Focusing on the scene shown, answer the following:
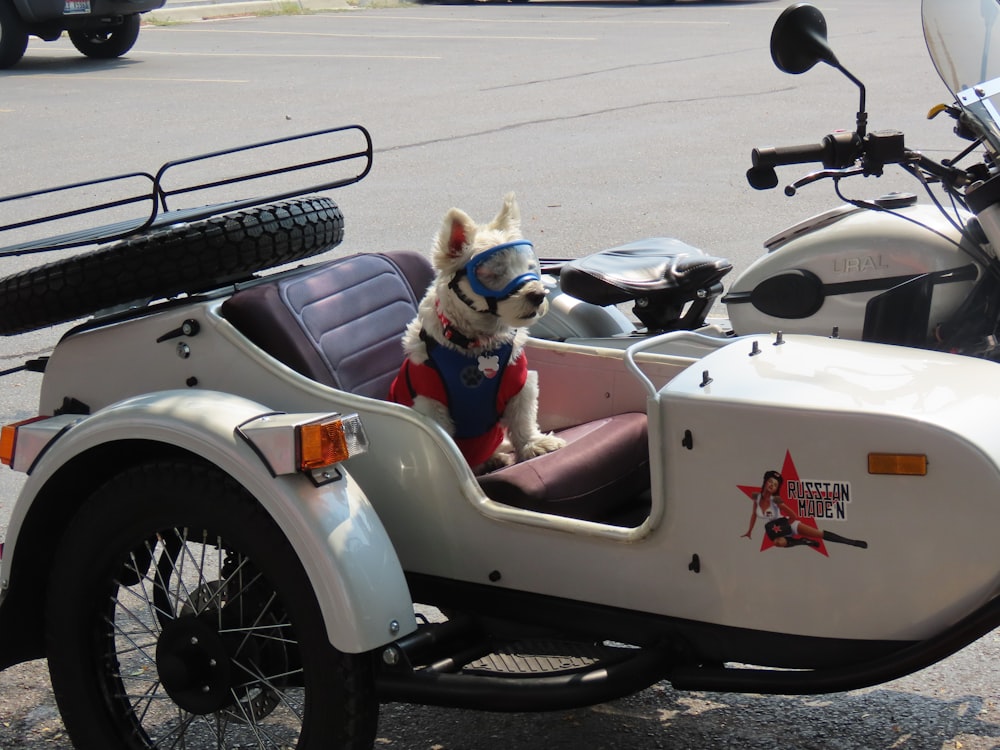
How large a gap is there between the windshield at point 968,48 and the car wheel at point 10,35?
13.7m

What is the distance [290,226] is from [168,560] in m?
0.83

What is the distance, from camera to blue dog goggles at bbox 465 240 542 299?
3.04 m

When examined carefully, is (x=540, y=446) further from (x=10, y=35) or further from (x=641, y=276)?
(x=10, y=35)

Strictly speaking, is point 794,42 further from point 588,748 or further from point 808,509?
point 588,748

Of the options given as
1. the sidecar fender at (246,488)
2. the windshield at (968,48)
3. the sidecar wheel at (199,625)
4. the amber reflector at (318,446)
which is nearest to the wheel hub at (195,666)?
the sidecar wheel at (199,625)

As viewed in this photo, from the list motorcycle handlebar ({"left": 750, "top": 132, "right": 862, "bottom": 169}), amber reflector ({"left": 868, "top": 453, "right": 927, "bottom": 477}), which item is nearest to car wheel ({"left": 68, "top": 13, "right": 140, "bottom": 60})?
motorcycle handlebar ({"left": 750, "top": 132, "right": 862, "bottom": 169})

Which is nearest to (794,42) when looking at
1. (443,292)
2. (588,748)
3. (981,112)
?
(981,112)

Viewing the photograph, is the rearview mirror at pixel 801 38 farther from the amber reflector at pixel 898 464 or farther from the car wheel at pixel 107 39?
the car wheel at pixel 107 39

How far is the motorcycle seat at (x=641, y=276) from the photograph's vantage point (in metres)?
3.99

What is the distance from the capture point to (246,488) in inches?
107

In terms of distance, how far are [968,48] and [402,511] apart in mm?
1697

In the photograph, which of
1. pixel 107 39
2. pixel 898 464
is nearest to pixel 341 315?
pixel 898 464

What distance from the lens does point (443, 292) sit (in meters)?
3.13

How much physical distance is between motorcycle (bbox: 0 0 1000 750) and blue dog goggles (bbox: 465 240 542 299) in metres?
0.38
